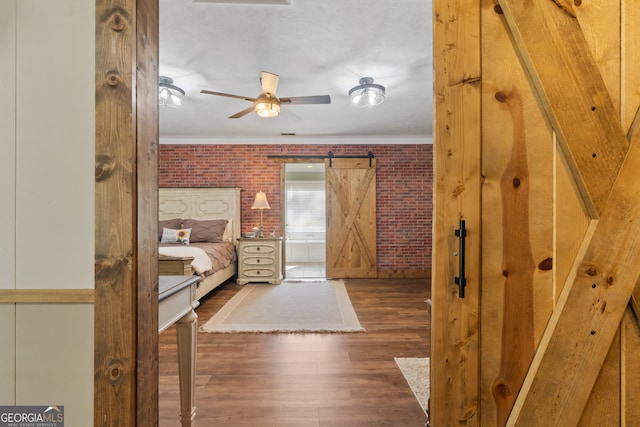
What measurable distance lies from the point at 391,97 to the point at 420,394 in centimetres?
336

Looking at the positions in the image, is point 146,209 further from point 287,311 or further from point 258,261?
point 258,261

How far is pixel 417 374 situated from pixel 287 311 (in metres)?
1.85

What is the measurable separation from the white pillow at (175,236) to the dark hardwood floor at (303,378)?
6.21ft

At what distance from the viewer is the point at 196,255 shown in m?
4.04

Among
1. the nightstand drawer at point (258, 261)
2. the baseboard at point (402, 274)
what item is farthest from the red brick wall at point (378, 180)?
the nightstand drawer at point (258, 261)

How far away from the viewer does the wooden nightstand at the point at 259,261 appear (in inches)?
204

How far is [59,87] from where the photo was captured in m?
0.94

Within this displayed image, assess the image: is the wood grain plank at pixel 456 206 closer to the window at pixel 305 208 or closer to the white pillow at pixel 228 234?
the white pillow at pixel 228 234

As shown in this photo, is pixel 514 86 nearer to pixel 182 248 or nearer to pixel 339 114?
pixel 339 114

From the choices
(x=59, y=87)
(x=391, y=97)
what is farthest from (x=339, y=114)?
(x=59, y=87)

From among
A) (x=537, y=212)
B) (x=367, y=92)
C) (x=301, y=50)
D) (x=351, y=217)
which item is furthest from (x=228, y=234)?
(x=537, y=212)

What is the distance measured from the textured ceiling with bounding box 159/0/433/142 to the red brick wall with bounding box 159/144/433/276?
4.47 ft

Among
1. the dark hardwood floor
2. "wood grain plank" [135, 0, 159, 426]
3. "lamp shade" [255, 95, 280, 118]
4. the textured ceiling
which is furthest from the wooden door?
"wood grain plank" [135, 0, 159, 426]

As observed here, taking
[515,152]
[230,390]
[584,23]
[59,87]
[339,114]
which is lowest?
[230,390]
